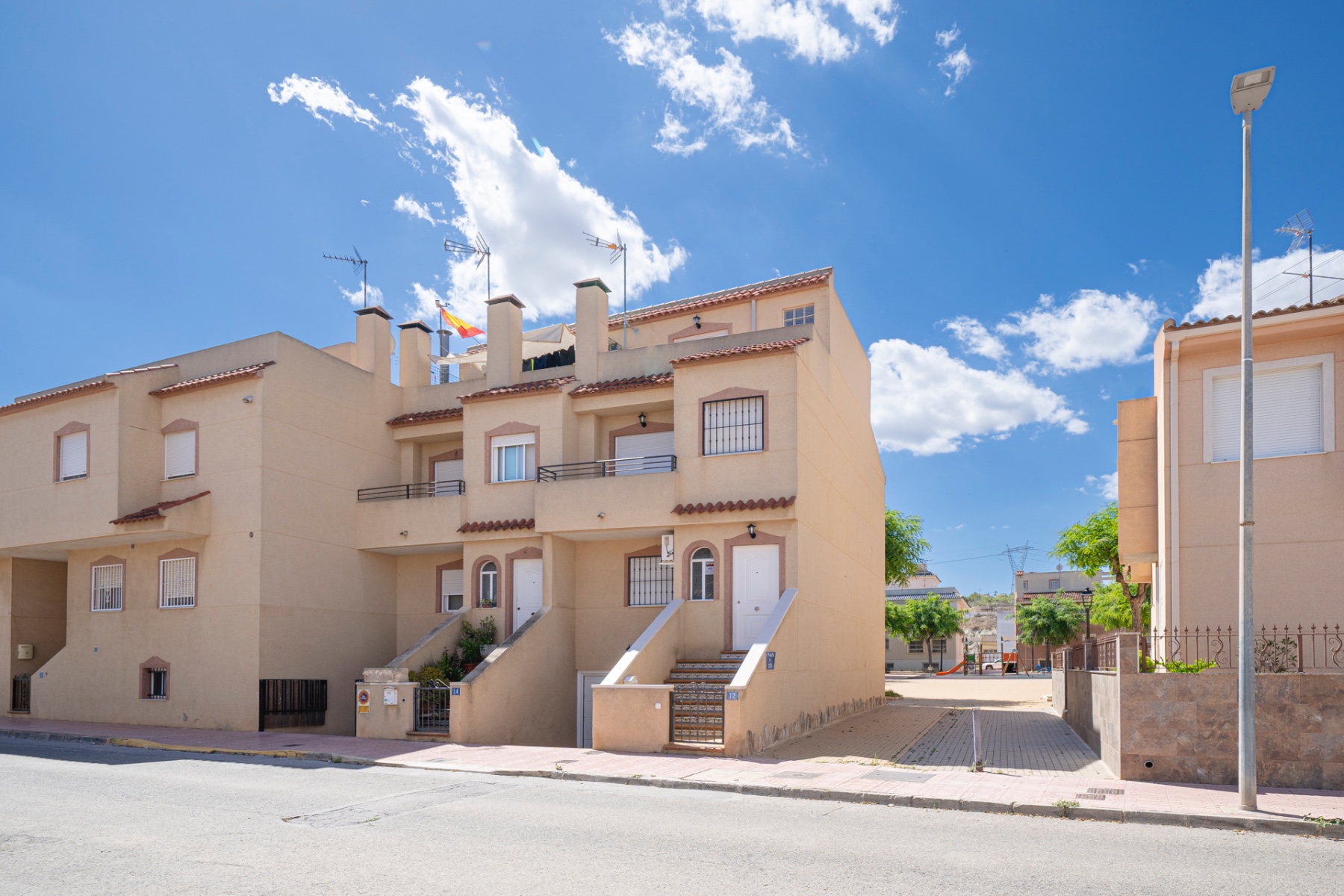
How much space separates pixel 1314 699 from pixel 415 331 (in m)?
23.8

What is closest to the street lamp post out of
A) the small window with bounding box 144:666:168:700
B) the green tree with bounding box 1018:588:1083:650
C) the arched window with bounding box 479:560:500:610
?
the arched window with bounding box 479:560:500:610

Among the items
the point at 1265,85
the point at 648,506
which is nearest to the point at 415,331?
the point at 648,506

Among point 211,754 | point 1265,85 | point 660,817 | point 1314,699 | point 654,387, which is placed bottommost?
point 211,754

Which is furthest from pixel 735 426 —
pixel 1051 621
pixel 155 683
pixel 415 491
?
pixel 1051 621

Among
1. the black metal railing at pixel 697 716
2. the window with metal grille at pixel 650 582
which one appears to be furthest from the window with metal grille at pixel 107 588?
the black metal railing at pixel 697 716

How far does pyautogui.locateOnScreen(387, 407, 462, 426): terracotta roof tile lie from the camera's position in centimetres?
2672

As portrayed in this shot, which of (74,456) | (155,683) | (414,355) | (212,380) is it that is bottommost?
(155,683)

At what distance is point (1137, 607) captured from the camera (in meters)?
36.0

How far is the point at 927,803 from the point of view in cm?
1223

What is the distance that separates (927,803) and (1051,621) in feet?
214

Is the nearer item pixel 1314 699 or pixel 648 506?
pixel 1314 699

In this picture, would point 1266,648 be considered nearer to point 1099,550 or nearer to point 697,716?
point 697,716

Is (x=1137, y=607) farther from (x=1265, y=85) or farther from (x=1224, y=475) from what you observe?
(x=1265, y=85)

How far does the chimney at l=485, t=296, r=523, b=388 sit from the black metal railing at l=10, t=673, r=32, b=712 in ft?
51.4
